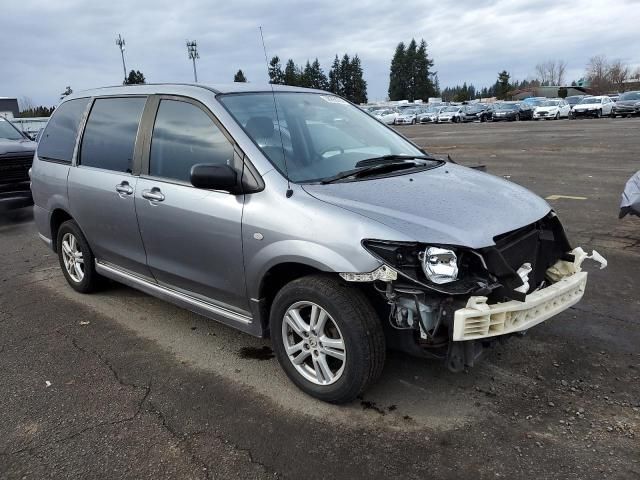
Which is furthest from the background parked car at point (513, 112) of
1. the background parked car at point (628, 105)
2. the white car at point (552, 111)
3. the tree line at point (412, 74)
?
the tree line at point (412, 74)

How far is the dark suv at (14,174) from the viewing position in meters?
9.41

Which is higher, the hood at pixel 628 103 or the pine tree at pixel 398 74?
the pine tree at pixel 398 74

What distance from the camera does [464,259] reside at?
2.86m

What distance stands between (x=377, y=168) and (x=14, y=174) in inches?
329

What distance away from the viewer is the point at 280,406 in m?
3.23

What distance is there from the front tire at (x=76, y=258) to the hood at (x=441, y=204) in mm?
2725

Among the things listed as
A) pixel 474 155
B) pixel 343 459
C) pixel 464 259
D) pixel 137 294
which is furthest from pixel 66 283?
pixel 474 155

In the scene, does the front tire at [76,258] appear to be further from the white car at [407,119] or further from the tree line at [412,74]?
the tree line at [412,74]

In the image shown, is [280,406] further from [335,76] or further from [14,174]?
[335,76]

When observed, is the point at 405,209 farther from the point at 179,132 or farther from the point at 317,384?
the point at 179,132

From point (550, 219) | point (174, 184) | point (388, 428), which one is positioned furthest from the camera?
point (174, 184)

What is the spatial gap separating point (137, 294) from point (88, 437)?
2382 millimetres

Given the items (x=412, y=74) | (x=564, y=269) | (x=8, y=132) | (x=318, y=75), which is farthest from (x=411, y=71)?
(x=564, y=269)

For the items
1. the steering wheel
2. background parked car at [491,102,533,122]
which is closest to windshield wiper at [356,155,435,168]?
the steering wheel
